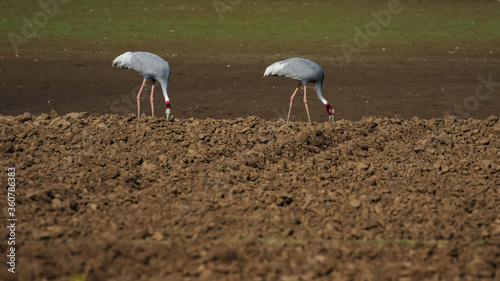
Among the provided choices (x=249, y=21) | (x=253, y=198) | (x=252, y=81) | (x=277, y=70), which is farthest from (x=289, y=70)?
(x=249, y=21)

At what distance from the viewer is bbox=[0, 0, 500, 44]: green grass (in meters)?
26.2

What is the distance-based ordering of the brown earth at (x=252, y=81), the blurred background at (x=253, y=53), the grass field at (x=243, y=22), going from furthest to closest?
the grass field at (x=243, y=22) → the blurred background at (x=253, y=53) → the brown earth at (x=252, y=81)

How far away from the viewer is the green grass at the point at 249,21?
26188 millimetres

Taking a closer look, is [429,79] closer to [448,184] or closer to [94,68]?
[94,68]

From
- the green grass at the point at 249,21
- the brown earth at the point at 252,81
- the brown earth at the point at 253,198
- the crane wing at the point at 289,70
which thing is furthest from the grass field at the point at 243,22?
the brown earth at the point at 253,198

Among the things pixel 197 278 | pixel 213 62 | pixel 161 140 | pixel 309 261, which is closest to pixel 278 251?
pixel 309 261

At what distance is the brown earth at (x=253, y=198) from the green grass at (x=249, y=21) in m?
14.9

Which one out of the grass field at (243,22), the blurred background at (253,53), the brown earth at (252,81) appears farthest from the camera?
the grass field at (243,22)

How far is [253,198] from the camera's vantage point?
26.2 ft

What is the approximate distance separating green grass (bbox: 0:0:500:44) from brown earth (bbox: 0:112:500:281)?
48.9ft

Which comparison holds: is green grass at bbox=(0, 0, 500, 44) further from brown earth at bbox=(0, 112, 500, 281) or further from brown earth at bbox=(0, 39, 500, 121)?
brown earth at bbox=(0, 112, 500, 281)

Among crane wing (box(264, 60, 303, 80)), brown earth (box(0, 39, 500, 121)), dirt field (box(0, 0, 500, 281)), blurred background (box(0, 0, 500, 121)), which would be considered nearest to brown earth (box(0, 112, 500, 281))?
dirt field (box(0, 0, 500, 281))

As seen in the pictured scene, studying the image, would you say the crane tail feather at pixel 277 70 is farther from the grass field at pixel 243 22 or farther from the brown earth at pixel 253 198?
the grass field at pixel 243 22

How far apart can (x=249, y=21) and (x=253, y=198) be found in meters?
21.0
